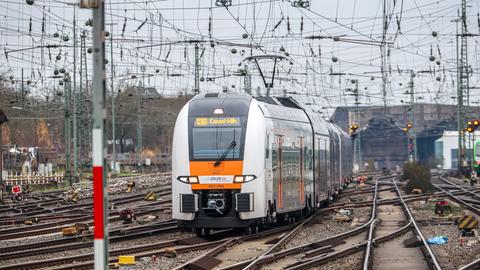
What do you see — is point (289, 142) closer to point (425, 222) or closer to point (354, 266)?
point (425, 222)

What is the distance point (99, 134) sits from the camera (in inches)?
265

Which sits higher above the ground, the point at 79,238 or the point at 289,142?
the point at 289,142

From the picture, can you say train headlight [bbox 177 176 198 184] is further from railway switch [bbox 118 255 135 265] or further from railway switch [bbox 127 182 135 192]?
railway switch [bbox 127 182 135 192]

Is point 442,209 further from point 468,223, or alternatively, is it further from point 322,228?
point 468,223

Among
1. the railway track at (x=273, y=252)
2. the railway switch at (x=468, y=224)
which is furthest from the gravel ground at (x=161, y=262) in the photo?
the railway switch at (x=468, y=224)

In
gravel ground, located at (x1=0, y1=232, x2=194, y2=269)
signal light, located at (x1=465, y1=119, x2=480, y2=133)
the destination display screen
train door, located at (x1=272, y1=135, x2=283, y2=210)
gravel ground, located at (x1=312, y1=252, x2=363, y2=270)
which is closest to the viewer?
gravel ground, located at (x1=312, y1=252, x2=363, y2=270)

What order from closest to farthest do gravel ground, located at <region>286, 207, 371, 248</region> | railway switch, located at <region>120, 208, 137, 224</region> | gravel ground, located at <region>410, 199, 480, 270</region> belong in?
gravel ground, located at <region>410, 199, 480, 270</region>
gravel ground, located at <region>286, 207, 371, 248</region>
railway switch, located at <region>120, 208, 137, 224</region>

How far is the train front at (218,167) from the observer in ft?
62.0

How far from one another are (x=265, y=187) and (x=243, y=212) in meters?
0.89

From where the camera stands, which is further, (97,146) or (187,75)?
(187,75)

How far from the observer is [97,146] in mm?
6820

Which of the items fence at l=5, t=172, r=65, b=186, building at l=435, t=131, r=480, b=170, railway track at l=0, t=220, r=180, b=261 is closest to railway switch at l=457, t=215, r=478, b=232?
railway track at l=0, t=220, r=180, b=261

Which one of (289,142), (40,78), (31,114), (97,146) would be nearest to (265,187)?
(289,142)

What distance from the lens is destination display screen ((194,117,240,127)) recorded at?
63.4 ft
